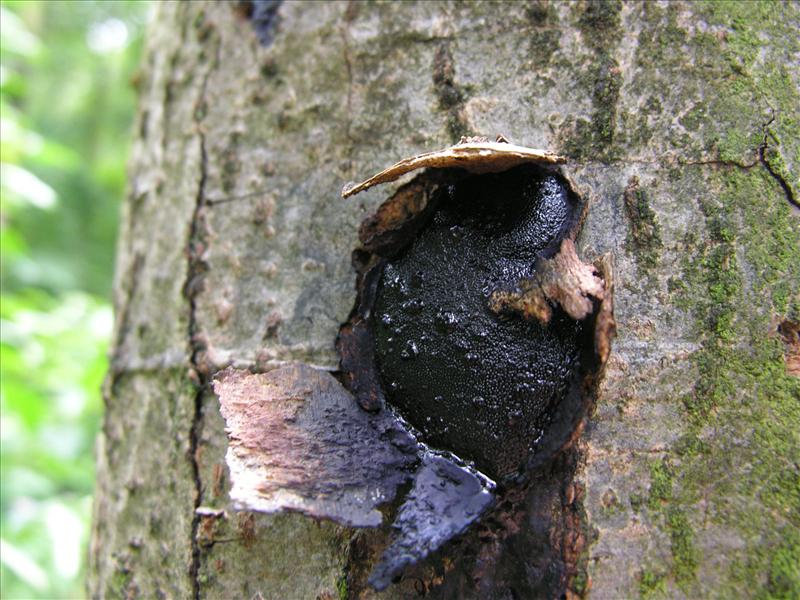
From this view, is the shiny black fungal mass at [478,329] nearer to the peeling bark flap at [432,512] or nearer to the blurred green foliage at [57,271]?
the peeling bark flap at [432,512]

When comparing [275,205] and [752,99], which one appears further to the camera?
[275,205]

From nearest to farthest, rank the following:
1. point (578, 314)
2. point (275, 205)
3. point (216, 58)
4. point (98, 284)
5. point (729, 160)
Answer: point (578, 314) → point (729, 160) → point (275, 205) → point (216, 58) → point (98, 284)

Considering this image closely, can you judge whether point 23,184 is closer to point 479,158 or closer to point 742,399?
point 479,158

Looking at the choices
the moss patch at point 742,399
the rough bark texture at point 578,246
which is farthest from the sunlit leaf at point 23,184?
the moss patch at point 742,399

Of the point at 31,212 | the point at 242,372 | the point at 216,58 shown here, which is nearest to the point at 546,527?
the point at 242,372

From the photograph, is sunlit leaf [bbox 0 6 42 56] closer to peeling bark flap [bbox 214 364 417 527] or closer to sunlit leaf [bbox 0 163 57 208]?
sunlit leaf [bbox 0 163 57 208]

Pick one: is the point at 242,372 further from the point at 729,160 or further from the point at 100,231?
the point at 100,231

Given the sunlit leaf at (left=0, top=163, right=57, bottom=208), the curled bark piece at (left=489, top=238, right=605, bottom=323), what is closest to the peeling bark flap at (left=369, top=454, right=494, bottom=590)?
the curled bark piece at (left=489, top=238, right=605, bottom=323)
